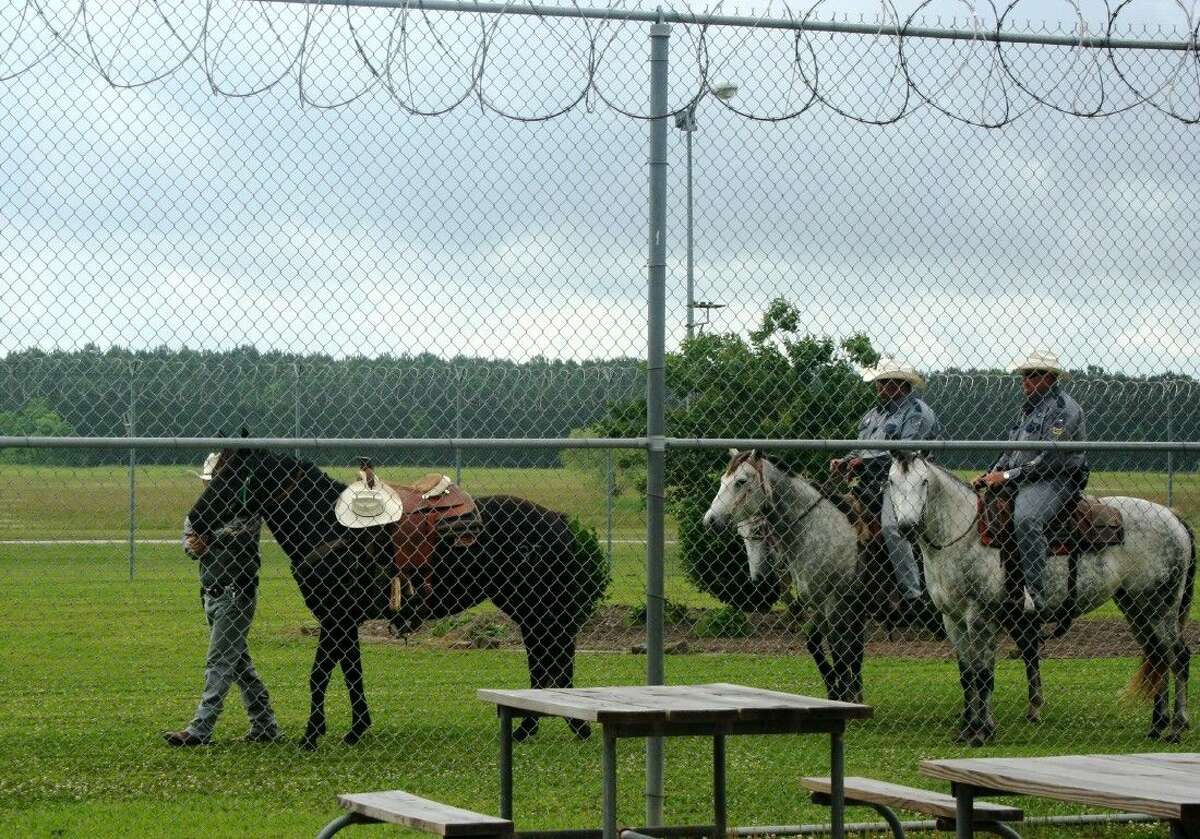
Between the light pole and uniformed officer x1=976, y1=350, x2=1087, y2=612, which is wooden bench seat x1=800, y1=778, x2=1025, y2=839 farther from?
uniformed officer x1=976, y1=350, x2=1087, y2=612

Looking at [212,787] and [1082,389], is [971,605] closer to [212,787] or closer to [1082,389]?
[1082,389]

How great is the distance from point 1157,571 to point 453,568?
4.81m

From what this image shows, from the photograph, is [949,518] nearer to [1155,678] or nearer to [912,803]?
[1155,678]

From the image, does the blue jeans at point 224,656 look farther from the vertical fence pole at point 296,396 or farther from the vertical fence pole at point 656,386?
the vertical fence pole at point 656,386

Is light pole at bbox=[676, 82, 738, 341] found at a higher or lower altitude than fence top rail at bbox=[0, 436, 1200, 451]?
higher

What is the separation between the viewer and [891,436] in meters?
10.8

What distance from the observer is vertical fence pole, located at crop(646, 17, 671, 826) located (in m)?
7.25

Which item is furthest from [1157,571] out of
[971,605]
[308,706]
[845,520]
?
[308,706]

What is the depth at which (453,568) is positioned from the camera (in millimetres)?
10797

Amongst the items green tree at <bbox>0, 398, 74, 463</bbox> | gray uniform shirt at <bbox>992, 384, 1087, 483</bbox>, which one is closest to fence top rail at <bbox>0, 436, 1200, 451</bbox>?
green tree at <bbox>0, 398, 74, 463</bbox>

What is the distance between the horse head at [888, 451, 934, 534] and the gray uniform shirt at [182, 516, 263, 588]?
12.8ft

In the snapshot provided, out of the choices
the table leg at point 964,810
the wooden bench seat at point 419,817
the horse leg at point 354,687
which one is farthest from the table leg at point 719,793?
the horse leg at point 354,687

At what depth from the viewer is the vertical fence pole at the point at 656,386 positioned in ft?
23.8

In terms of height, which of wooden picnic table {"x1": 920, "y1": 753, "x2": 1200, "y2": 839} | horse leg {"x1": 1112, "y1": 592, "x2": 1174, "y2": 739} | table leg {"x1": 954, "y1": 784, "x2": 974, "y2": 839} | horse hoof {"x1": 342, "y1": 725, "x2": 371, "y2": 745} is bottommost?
horse hoof {"x1": 342, "y1": 725, "x2": 371, "y2": 745}
